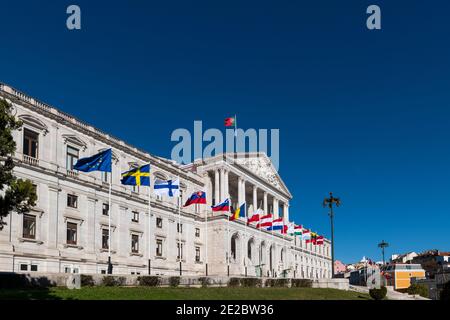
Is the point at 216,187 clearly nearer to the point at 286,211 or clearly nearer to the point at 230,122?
the point at 230,122

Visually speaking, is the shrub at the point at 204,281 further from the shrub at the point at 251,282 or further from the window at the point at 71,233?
the window at the point at 71,233

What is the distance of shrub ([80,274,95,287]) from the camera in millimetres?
33625

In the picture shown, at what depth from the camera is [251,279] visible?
52875 millimetres

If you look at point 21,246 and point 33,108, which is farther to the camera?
point 33,108

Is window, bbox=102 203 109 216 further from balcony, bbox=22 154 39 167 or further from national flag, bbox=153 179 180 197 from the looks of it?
balcony, bbox=22 154 39 167

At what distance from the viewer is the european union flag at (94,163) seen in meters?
43.4

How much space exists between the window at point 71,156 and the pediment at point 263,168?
37199mm

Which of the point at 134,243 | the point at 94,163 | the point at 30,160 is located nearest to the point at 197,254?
the point at 134,243

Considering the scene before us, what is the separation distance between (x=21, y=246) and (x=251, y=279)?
75.6ft

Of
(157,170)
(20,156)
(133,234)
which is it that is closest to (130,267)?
(133,234)

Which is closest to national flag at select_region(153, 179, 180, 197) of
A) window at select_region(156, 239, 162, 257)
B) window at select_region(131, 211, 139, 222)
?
window at select_region(131, 211, 139, 222)

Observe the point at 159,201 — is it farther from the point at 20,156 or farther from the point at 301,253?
the point at 301,253

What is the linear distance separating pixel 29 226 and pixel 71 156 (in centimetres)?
987

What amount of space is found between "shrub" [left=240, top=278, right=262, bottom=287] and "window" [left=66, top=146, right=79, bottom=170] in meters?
21.8
